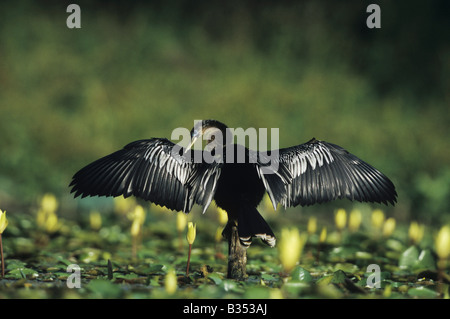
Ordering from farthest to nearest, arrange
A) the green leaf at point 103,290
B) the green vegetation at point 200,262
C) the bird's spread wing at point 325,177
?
the bird's spread wing at point 325,177 → the green vegetation at point 200,262 → the green leaf at point 103,290

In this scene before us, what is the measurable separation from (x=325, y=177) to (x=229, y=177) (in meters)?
0.75

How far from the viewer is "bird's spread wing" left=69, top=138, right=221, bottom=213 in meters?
3.46

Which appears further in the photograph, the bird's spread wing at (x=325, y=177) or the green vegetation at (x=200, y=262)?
the bird's spread wing at (x=325, y=177)

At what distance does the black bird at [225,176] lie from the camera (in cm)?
340

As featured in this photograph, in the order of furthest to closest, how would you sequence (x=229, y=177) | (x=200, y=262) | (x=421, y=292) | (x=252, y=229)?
(x=200, y=262), (x=229, y=177), (x=252, y=229), (x=421, y=292)

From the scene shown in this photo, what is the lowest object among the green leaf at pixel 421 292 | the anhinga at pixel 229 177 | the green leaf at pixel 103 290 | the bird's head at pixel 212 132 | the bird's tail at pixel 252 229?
the green leaf at pixel 421 292

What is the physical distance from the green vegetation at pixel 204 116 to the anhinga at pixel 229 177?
44 cm

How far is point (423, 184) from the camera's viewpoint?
716 cm

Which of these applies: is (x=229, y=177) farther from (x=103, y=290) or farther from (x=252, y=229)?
(x=103, y=290)

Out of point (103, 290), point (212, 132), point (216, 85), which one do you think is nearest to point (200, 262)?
point (212, 132)

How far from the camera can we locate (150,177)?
351 centimetres

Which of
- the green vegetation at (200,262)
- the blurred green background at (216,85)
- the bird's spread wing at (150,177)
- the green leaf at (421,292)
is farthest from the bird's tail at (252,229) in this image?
the blurred green background at (216,85)

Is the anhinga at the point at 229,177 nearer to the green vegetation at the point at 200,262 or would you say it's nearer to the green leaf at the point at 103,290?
the green vegetation at the point at 200,262

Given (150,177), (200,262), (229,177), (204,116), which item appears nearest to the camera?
(229,177)
